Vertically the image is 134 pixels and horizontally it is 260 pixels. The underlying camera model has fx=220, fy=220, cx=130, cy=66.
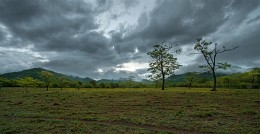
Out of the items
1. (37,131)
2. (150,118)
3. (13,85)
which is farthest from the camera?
(13,85)

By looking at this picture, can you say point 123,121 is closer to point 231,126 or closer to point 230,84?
point 231,126

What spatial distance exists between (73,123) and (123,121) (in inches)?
164

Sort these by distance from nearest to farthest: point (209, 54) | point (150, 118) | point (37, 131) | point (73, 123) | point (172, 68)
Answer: point (37, 131)
point (73, 123)
point (150, 118)
point (209, 54)
point (172, 68)

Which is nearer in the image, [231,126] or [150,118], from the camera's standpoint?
[231,126]

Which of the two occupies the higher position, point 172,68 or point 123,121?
point 172,68

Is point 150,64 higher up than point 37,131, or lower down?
higher up

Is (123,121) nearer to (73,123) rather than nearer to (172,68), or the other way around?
(73,123)

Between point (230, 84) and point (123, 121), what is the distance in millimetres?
88746

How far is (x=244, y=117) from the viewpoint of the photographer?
783 inches

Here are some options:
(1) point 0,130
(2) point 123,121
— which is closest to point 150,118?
(2) point 123,121

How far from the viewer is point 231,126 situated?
16297mm

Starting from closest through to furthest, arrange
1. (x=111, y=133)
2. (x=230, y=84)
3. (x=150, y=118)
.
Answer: (x=111, y=133)
(x=150, y=118)
(x=230, y=84)

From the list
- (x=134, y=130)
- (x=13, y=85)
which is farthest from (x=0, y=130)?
(x=13, y=85)

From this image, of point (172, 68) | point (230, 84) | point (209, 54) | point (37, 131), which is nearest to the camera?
point (37, 131)
